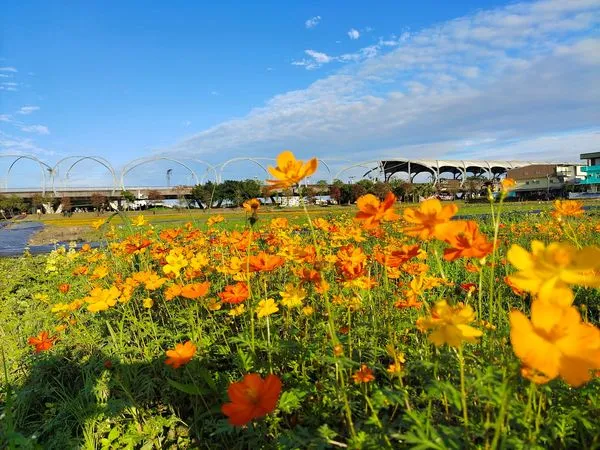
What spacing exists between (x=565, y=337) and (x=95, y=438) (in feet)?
5.77

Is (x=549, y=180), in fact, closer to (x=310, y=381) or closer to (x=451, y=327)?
(x=310, y=381)

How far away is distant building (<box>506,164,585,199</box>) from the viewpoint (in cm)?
4919

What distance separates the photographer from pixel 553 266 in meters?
0.56

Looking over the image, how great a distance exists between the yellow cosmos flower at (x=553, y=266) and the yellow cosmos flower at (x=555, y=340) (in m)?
0.04

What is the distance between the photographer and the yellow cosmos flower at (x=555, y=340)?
1.69ft

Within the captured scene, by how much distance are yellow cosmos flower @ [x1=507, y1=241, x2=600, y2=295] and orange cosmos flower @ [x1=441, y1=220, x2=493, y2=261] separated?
0.21 metres

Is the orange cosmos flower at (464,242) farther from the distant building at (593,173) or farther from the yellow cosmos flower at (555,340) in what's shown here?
the distant building at (593,173)

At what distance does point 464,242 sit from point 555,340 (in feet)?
1.13

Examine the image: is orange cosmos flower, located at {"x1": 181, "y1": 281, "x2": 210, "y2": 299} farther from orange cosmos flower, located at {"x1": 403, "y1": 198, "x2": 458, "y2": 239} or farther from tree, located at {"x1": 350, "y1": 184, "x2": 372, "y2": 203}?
tree, located at {"x1": 350, "y1": 184, "x2": 372, "y2": 203}

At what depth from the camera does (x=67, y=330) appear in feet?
8.87

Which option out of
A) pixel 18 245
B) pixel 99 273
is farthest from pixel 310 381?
pixel 18 245

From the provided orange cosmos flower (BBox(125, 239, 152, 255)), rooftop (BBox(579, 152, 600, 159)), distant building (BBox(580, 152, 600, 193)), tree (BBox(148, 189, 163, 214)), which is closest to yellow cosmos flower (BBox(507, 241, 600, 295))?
orange cosmos flower (BBox(125, 239, 152, 255))

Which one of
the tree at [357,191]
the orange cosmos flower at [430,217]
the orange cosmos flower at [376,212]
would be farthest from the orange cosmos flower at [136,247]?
the tree at [357,191]

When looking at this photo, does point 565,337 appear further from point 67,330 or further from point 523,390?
point 67,330
